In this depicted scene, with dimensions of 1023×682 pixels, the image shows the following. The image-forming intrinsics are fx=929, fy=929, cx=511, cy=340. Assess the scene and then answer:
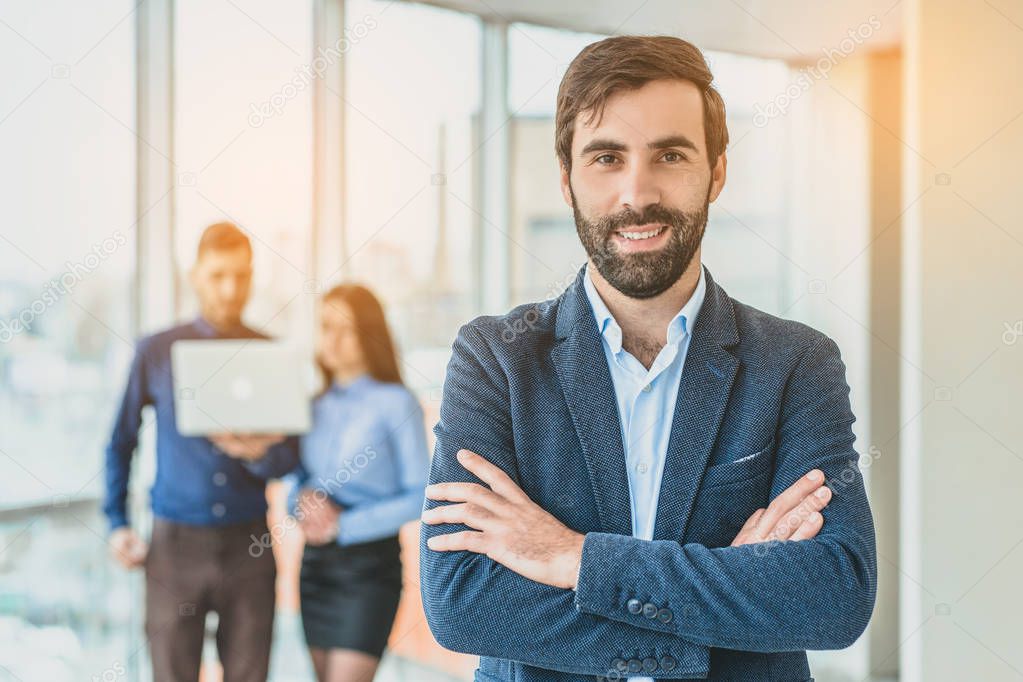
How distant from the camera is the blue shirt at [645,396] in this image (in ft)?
4.32

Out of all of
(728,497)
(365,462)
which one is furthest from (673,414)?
(365,462)

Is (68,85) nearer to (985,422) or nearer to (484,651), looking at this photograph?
(484,651)

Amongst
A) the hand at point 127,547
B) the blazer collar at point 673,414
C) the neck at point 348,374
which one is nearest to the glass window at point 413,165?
the neck at point 348,374

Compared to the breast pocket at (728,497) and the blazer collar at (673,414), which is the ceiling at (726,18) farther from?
the breast pocket at (728,497)

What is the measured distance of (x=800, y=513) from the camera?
126 centimetres

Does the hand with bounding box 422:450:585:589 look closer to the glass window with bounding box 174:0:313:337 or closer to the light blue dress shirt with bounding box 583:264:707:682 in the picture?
the light blue dress shirt with bounding box 583:264:707:682

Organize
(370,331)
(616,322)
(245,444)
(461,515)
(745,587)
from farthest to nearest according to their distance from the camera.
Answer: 1. (370,331)
2. (245,444)
3. (616,322)
4. (461,515)
5. (745,587)

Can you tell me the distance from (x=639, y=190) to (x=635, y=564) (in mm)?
532

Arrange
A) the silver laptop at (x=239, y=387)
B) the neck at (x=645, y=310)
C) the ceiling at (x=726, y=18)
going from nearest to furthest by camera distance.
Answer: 1. the neck at (x=645, y=310)
2. the silver laptop at (x=239, y=387)
3. the ceiling at (x=726, y=18)

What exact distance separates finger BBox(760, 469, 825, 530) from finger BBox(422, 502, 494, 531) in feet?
1.24

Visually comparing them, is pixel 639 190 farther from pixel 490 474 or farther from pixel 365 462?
pixel 365 462

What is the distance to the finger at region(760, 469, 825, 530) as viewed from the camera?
1.26m

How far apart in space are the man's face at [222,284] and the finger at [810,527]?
2267 mm

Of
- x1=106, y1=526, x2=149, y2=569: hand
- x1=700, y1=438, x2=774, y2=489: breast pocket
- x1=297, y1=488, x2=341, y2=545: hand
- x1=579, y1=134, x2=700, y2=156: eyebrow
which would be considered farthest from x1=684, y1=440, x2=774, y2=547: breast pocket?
x1=106, y1=526, x2=149, y2=569: hand
